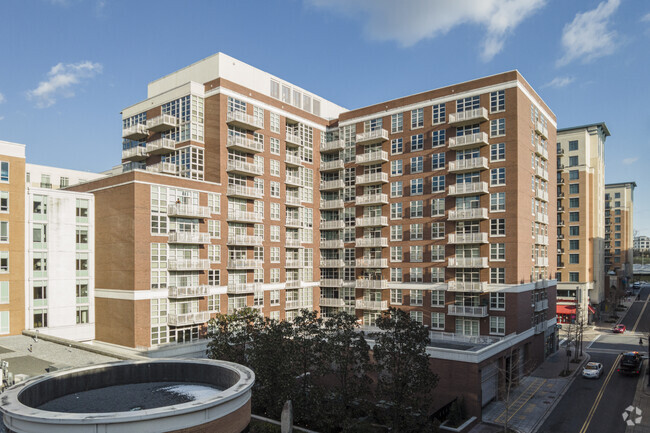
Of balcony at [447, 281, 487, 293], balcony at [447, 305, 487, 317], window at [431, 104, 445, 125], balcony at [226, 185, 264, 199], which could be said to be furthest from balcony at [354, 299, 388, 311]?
window at [431, 104, 445, 125]

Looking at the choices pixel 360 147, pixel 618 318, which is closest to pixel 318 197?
pixel 360 147

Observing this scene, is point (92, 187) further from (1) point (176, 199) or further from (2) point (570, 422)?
(2) point (570, 422)

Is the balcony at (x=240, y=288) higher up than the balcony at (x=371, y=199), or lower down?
lower down

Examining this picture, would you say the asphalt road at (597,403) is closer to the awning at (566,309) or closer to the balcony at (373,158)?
the awning at (566,309)

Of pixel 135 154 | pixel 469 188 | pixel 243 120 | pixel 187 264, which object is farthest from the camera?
pixel 135 154

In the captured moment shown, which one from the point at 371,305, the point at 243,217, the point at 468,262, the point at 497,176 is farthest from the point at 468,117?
the point at 243,217

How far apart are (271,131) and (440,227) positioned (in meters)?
27.1

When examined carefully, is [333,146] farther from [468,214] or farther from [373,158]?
[468,214]

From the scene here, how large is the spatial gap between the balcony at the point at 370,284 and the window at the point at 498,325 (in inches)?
592

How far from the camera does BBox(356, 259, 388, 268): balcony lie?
62.2 m

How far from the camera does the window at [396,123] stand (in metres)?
62.6

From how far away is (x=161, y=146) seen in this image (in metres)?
56.1

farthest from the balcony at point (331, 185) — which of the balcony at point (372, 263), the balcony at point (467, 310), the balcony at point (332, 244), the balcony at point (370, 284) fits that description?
the balcony at point (467, 310)

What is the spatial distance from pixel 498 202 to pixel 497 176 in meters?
3.21
